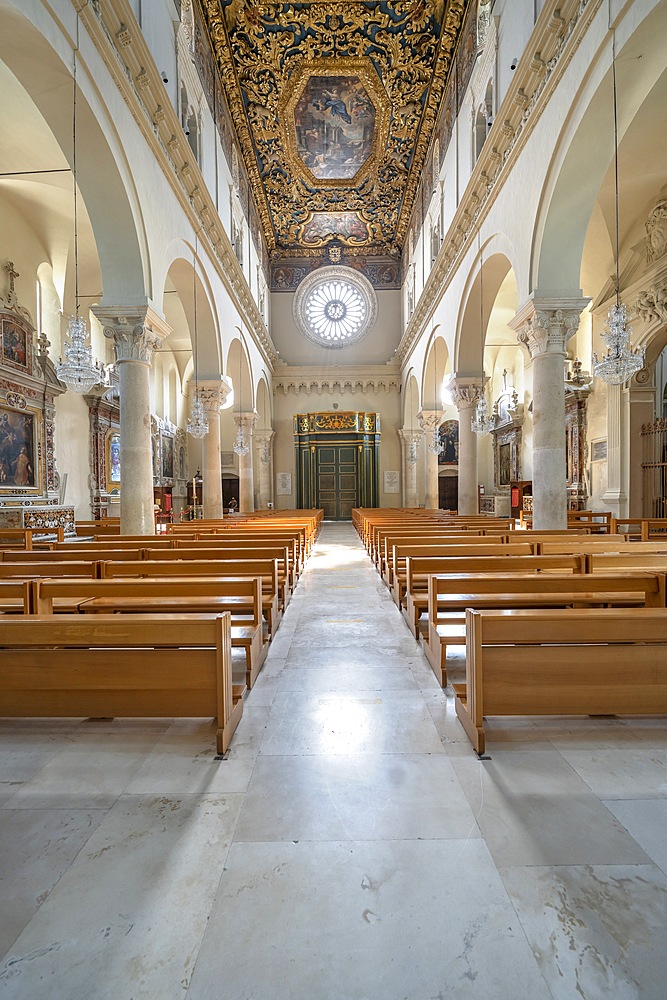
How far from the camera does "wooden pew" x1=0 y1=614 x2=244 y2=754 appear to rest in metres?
2.52

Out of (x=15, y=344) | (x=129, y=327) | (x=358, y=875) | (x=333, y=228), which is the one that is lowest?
(x=358, y=875)

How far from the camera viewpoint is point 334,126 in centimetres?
1491

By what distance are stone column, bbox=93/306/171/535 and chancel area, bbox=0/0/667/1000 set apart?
62 millimetres

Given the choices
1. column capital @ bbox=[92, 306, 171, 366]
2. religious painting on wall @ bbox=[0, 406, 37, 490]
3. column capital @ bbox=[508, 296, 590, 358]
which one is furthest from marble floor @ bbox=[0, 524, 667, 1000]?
religious painting on wall @ bbox=[0, 406, 37, 490]

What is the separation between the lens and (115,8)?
6168 mm

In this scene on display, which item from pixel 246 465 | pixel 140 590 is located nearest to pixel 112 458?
pixel 246 465

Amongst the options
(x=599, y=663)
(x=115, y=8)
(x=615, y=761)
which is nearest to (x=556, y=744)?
(x=615, y=761)

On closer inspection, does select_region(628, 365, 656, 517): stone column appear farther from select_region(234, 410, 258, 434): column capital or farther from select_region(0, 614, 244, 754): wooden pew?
select_region(0, 614, 244, 754): wooden pew

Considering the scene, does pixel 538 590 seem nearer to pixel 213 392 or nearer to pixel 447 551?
pixel 447 551

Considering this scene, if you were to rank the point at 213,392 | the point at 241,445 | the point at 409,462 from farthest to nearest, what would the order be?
the point at 409,462
the point at 241,445
the point at 213,392

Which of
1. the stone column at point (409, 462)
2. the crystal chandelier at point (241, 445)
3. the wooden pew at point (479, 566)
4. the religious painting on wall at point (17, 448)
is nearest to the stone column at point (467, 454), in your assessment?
the crystal chandelier at point (241, 445)

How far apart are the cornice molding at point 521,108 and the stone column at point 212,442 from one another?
6.47 m

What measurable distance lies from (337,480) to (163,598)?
19.5 metres

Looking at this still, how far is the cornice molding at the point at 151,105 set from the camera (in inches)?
240
